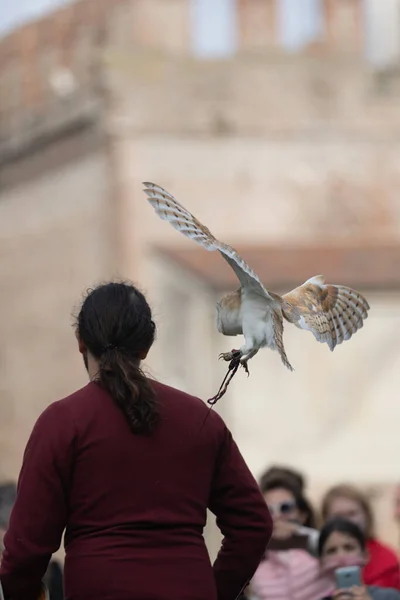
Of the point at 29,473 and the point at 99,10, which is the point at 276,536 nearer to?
the point at 29,473

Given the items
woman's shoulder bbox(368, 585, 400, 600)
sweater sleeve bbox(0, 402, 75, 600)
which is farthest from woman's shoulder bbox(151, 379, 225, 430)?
woman's shoulder bbox(368, 585, 400, 600)

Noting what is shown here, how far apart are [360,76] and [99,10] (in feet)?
14.8

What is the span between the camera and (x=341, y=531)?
5.30 meters

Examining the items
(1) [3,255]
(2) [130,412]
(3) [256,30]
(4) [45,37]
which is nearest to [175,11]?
(3) [256,30]

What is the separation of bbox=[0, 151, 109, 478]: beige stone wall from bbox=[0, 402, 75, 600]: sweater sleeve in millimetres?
11224

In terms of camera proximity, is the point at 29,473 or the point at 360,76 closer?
the point at 29,473

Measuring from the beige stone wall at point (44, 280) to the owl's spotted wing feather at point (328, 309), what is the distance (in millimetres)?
10718

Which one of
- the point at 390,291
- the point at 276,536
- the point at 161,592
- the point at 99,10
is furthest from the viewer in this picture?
the point at 99,10

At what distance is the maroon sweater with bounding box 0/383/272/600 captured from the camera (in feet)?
9.99

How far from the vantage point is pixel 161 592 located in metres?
3.03

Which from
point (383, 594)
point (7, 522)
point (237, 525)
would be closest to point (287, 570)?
point (383, 594)

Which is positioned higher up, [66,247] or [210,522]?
[66,247]

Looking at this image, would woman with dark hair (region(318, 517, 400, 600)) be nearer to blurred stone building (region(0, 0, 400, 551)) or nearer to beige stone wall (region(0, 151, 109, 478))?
blurred stone building (region(0, 0, 400, 551))

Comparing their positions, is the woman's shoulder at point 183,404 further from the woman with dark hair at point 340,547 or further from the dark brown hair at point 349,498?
the dark brown hair at point 349,498
